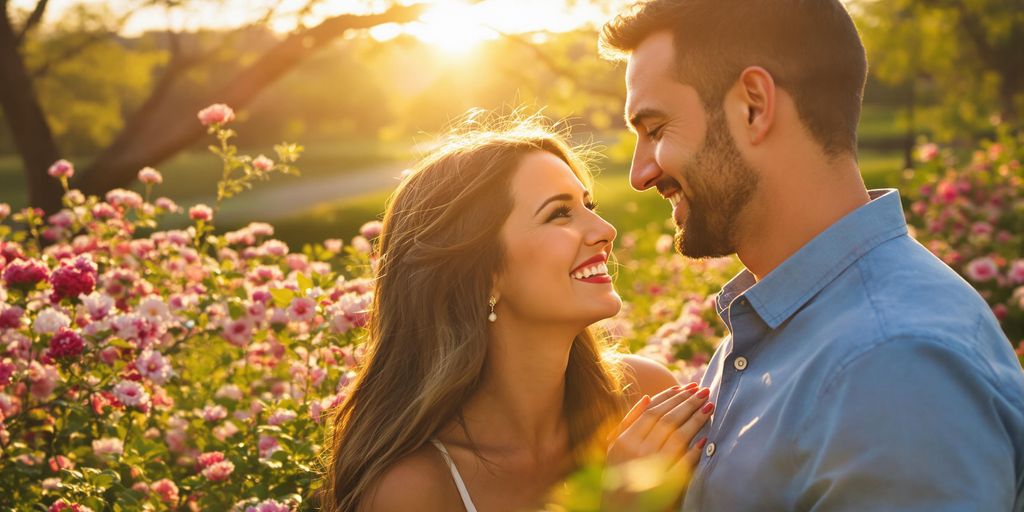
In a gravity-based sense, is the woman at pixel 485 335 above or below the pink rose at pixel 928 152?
above

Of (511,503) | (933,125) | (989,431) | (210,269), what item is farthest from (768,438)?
(933,125)

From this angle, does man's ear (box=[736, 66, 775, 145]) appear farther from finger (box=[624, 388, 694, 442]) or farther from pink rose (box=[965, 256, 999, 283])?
pink rose (box=[965, 256, 999, 283])

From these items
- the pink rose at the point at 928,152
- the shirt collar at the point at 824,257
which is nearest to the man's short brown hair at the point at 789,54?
the shirt collar at the point at 824,257

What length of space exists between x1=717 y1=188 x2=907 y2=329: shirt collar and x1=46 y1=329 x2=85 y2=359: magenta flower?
2353 mm

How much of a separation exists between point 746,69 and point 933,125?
28.0 m

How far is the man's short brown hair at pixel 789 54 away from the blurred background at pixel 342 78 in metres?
1.10

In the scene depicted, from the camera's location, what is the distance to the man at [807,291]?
1635 millimetres

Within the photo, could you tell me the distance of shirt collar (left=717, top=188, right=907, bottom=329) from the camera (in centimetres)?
203

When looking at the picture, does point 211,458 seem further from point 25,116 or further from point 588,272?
point 25,116

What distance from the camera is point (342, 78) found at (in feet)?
166

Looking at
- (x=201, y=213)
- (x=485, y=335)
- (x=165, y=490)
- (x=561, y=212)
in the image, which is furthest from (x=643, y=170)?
(x=201, y=213)

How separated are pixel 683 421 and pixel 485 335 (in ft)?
3.14

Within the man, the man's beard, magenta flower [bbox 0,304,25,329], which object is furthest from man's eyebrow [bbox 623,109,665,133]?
magenta flower [bbox 0,304,25,329]

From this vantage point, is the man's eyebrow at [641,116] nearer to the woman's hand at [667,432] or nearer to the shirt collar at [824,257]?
the shirt collar at [824,257]
